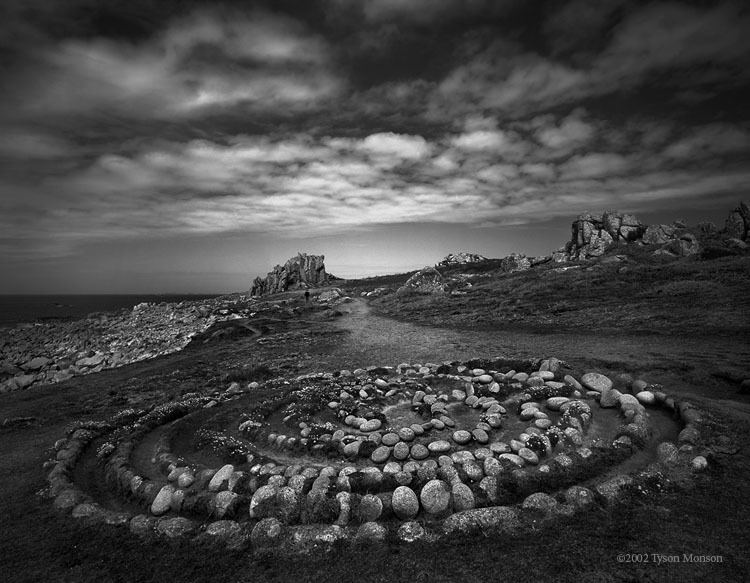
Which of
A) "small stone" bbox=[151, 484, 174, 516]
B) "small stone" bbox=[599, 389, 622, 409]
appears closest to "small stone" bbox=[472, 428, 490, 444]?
"small stone" bbox=[599, 389, 622, 409]

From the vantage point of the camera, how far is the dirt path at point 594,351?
1275 cm

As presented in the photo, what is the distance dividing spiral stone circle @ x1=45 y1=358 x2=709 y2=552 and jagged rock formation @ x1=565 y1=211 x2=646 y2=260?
250ft

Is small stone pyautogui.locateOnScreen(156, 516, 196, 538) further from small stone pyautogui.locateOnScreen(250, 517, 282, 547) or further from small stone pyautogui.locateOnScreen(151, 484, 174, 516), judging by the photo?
small stone pyautogui.locateOnScreen(250, 517, 282, 547)

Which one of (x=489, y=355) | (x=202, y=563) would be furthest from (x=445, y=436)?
(x=489, y=355)

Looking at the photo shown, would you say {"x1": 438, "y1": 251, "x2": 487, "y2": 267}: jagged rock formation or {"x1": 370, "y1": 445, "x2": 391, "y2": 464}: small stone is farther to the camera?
{"x1": 438, "y1": 251, "x2": 487, "y2": 267}: jagged rock formation

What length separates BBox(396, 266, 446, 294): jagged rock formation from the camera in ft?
185

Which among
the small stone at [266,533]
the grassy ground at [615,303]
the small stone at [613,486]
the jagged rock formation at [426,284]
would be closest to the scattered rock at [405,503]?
the small stone at [266,533]

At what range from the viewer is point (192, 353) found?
25406 millimetres

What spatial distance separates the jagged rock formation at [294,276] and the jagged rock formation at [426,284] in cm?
4456

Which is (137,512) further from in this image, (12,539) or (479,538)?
(479,538)

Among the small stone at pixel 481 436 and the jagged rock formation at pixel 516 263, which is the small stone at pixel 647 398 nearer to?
the small stone at pixel 481 436

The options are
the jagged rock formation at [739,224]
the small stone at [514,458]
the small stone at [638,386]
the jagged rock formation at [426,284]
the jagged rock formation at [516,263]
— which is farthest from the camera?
the jagged rock formation at [516,263]

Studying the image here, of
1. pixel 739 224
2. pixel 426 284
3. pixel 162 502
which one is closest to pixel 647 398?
pixel 162 502

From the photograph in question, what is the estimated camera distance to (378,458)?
8555 mm
